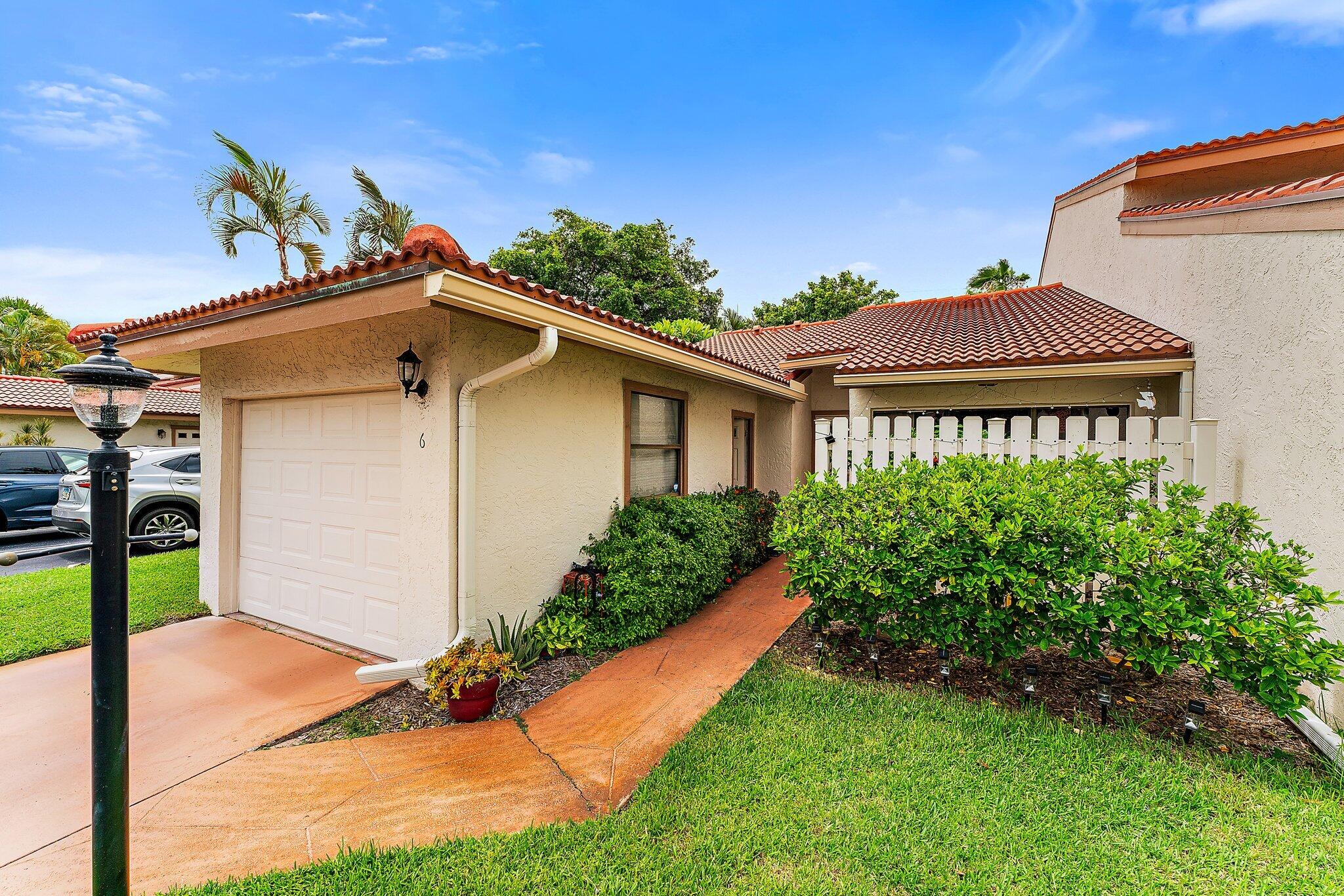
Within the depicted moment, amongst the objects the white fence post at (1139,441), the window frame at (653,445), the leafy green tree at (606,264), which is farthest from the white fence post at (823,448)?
the leafy green tree at (606,264)

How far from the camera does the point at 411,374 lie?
4.04 metres

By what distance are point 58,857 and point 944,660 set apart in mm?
5241

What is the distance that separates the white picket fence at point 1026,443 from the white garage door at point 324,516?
4.05 metres

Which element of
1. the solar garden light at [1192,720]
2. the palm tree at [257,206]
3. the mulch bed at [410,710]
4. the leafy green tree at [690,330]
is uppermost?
the palm tree at [257,206]

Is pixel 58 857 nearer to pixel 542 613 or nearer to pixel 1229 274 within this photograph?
pixel 542 613

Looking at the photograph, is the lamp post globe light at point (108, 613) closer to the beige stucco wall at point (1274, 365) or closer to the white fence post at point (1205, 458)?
the beige stucco wall at point (1274, 365)

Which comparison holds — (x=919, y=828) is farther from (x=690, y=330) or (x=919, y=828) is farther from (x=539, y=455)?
(x=690, y=330)

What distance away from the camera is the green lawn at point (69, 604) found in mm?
A: 4969

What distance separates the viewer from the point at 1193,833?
2529 mm

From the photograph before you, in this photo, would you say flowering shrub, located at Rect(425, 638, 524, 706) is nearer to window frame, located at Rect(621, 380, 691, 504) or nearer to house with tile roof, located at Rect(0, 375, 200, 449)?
window frame, located at Rect(621, 380, 691, 504)

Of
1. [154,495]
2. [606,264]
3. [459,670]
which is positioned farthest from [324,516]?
[606,264]

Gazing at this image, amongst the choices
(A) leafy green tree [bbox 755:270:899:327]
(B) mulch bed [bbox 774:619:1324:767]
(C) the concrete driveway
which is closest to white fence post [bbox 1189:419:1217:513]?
(B) mulch bed [bbox 774:619:1324:767]

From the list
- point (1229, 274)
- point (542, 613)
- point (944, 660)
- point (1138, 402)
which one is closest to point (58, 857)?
point (542, 613)

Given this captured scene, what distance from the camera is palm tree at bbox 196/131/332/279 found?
40.9 feet
